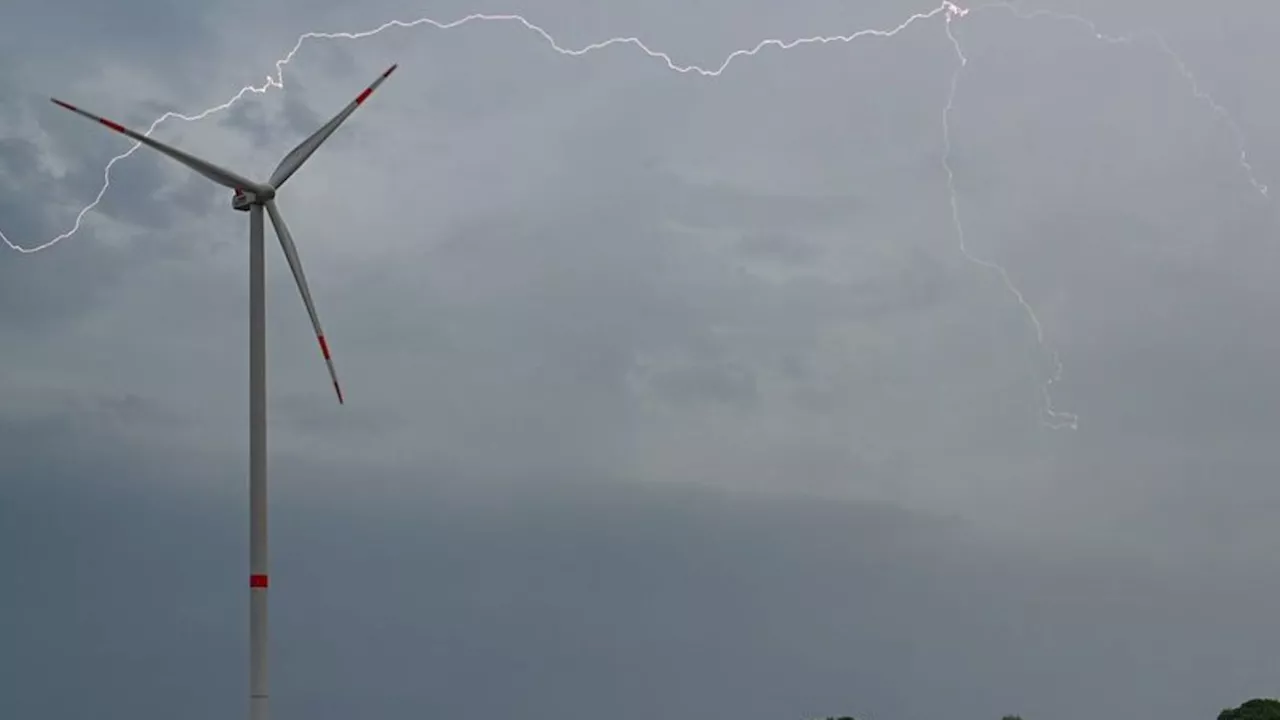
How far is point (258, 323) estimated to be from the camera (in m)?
A: 82.7

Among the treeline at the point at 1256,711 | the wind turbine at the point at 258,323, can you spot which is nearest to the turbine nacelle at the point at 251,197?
the wind turbine at the point at 258,323

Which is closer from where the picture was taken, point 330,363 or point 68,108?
point 68,108

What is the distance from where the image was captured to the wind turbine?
79.4 meters

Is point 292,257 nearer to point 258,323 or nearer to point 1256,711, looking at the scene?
point 258,323

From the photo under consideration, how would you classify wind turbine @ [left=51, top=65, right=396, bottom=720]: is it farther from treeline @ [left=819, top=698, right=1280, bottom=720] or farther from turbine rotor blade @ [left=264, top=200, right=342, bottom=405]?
treeline @ [left=819, top=698, right=1280, bottom=720]

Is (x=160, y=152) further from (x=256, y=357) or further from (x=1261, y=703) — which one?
(x=1261, y=703)

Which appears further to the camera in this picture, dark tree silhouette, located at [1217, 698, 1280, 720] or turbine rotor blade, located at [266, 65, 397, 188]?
dark tree silhouette, located at [1217, 698, 1280, 720]

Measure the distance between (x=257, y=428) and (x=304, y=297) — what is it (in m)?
8.46

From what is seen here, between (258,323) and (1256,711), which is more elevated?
(258,323)

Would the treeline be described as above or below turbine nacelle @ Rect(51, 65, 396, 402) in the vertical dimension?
below

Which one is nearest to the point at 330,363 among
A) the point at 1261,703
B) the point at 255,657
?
the point at 255,657

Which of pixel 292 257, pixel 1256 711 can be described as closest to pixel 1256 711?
pixel 1256 711

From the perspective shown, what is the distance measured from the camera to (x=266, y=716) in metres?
79.4

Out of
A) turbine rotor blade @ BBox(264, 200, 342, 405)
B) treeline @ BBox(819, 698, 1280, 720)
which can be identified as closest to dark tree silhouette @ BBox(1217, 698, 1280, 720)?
treeline @ BBox(819, 698, 1280, 720)
